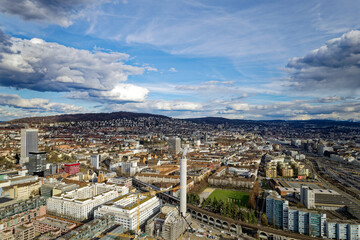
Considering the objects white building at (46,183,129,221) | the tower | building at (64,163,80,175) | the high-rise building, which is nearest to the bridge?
the tower

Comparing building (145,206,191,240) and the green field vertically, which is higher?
building (145,206,191,240)

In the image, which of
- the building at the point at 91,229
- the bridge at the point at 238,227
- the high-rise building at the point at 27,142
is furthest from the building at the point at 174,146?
the building at the point at 91,229

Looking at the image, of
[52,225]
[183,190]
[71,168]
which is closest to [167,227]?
[183,190]

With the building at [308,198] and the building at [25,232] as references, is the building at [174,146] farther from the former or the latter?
the building at [25,232]

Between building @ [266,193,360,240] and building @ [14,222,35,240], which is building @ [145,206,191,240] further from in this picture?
building @ [14,222,35,240]

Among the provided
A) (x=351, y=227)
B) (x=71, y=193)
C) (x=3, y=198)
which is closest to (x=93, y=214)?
(x=71, y=193)

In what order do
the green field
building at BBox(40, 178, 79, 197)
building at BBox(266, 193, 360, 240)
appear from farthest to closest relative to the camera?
the green field < building at BBox(40, 178, 79, 197) < building at BBox(266, 193, 360, 240)

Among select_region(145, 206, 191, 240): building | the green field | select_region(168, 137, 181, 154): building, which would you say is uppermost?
select_region(168, 137, 181, 154): building

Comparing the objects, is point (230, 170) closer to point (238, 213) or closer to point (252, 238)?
point (238, 213)
